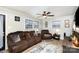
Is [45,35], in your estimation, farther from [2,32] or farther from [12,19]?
[2,32]

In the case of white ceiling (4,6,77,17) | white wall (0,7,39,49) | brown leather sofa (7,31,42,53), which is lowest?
brown leather sofa (7,31,42,53)

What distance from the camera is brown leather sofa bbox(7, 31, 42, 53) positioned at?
7.27 feet

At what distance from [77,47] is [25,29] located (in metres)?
1.19

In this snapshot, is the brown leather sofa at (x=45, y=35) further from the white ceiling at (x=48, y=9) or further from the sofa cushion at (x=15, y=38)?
the sofa cushion at (x=15, y=38)

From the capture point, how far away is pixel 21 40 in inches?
91.4

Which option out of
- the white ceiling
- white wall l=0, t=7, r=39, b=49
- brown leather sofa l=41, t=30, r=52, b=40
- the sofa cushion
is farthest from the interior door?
brown leather sofa l=41, t=30, r=52, b=40

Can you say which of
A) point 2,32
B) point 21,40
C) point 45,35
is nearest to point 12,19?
point 2,32

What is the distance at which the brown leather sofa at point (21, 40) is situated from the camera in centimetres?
222

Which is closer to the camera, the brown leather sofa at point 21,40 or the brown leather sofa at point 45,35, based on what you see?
the brown leather sofa at point 21,40

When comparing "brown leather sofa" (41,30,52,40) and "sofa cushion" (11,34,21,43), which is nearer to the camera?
"sofa cushion" (11,34,21,43)

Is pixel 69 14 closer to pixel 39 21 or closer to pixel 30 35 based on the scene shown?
pixel 39 21

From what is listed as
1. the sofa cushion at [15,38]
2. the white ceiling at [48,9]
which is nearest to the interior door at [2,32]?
the sofa cushion at [15,38]

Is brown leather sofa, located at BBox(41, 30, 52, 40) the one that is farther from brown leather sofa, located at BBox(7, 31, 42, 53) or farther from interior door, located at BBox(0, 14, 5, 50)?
interior door, located at BBox(0, 14, 5, 50)
